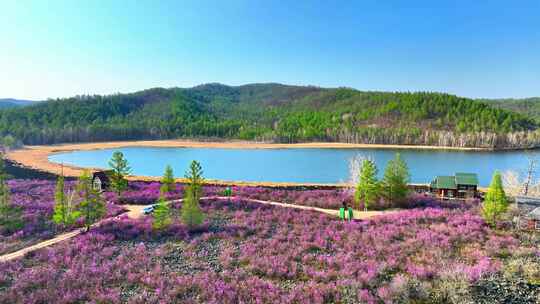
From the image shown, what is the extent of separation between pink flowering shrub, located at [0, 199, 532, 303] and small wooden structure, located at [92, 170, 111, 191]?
1624 centimetres

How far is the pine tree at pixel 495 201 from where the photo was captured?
1081 inches

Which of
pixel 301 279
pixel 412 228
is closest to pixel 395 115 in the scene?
pixel 412 228

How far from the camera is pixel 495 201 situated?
28.3m

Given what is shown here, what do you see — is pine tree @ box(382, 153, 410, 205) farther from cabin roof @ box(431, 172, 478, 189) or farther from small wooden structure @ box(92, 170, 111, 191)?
small wooden structure @ box(92, 170, 111, 191)

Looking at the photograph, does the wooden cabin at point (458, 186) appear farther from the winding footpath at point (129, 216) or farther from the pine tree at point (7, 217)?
the pine tree at point (7, 217)

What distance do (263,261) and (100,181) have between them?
32.8 metres

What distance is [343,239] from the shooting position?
26891 millimetres

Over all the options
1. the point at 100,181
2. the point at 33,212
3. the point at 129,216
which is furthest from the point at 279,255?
the point at 100,181

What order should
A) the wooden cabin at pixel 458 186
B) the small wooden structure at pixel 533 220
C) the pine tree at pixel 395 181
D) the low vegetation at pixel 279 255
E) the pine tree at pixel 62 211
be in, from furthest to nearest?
the wooden cabin at pixel 458 186, the pine tree at pixel 395 181, the pine tree at pixel 62 211, the small wooden structure at pixel 533 220, the low vegetation at pixel 279 255

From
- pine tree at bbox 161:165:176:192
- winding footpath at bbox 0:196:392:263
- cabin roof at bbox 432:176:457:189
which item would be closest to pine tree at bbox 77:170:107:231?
winding footpath at bbox 0:196:392:263

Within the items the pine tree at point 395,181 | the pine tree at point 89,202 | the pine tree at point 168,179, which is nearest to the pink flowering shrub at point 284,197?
the pine tree at point 168,179

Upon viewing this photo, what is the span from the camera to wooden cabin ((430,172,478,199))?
4141cm

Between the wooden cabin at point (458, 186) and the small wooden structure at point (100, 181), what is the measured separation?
4475 cm

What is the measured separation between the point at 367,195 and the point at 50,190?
143 ft
